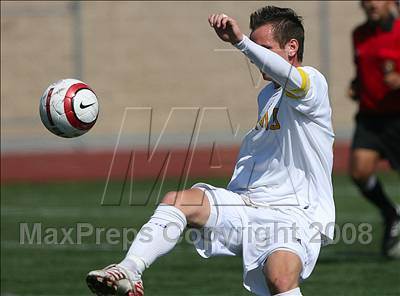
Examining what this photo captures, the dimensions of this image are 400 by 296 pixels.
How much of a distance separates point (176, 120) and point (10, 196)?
660 cm

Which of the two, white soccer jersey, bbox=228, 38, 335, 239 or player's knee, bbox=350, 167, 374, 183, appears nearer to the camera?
white soccer jersey, bbox=228, 38, 335, 239

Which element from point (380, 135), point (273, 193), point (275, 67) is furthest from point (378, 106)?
point (275, 67)

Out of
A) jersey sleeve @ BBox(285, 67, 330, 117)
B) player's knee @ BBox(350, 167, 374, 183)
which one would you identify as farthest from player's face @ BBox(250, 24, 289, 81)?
player's knee @ BBox(350, 167, 374, 183)

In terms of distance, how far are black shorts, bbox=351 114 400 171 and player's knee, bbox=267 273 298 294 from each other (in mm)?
4553

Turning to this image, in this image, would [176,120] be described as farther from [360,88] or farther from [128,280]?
[128,280]

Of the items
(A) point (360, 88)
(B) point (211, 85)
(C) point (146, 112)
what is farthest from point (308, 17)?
(A) point (360, 88)

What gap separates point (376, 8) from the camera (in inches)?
378

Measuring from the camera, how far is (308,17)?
69.2 ft

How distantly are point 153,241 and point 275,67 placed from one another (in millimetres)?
1082

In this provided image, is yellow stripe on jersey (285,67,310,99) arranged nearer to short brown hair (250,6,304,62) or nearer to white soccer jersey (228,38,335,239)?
white soccer jersey (228,38,335,239)

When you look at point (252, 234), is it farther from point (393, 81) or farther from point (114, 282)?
point (393, 81)

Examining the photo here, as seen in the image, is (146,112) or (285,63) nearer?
(285,63)

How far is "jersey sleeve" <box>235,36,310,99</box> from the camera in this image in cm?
541

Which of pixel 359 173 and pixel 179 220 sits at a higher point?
pixel 179 220
